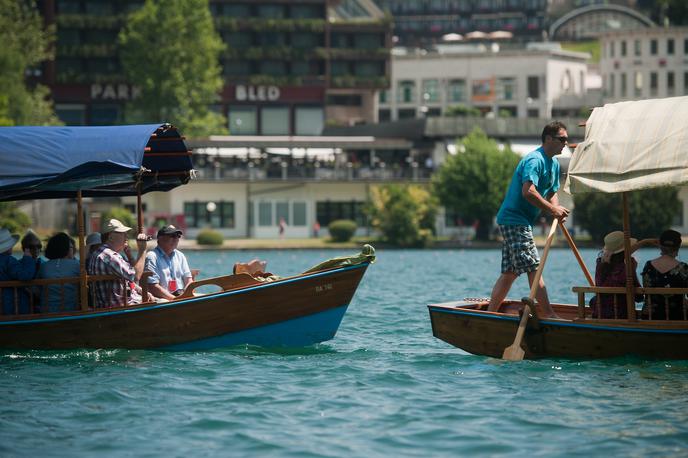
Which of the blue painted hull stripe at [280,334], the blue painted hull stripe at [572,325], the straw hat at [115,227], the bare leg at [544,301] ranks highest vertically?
the straw hat at [115,227]

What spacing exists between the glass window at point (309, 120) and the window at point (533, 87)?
31.7 m

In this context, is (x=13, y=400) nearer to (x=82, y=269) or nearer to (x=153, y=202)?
(x=82, y=269)

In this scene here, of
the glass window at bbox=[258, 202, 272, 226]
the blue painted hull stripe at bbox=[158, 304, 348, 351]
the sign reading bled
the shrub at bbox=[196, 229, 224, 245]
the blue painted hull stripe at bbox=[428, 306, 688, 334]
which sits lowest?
the shrub at bbox=[196, 229, 224, 245]

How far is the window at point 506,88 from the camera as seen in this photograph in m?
132

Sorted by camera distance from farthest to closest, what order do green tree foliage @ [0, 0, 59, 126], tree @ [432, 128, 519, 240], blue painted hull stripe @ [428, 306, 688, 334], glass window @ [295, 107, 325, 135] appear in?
glass window @ [295, 107, 325, 135]
tree @ [432, 128, 519, 240]
green tree foliage @ [0, 0, 59, 126]
blue painted hull stripe @ [428, 306, 688, 334]

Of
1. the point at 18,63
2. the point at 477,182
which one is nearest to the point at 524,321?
the point at 477,182

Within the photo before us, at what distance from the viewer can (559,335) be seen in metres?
17.6

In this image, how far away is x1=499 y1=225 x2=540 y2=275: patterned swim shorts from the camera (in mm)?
17625

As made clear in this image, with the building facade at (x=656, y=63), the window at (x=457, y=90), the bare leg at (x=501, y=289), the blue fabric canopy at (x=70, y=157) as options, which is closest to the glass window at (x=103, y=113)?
the window at (x=457, y=90)

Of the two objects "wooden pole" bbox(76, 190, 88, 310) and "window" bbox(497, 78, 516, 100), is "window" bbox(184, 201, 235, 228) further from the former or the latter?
"wooden pole" bbox(76, 190, 88, 310)

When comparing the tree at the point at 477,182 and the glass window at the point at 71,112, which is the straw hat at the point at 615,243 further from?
the glass window at the point at 71,112

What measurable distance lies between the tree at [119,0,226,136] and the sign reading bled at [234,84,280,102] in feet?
35.7

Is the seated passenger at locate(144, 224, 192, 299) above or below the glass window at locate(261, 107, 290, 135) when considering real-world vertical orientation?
below

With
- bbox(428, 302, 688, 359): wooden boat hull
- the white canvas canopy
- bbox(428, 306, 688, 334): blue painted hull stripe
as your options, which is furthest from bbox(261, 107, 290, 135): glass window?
the white canvas canopy
